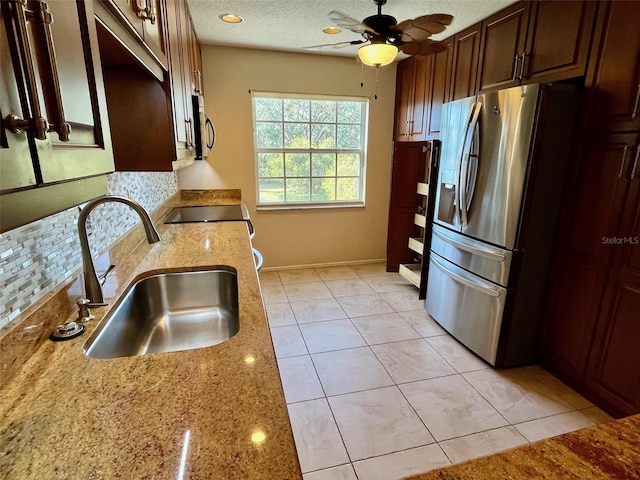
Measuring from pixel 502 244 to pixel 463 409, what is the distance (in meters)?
1.03

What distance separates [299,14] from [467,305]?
2.54 metres

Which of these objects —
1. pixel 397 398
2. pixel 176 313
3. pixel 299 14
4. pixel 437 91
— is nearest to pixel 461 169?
pixel 437 91

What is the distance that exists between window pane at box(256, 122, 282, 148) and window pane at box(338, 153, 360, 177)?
76 centimetres

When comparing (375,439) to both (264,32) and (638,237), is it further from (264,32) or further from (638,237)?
(264,32)

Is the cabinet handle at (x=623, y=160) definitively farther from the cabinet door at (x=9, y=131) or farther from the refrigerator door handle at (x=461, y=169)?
the cabinet door at (x=9, y=131)

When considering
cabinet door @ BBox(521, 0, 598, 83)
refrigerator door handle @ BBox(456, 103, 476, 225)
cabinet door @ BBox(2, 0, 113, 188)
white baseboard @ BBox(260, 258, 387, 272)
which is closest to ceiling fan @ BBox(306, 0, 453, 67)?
refrigerator door handle @ BBox(456, 103, 476, 225)

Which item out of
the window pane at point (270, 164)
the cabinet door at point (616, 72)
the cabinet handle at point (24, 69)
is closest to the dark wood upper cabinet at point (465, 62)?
the cabinet door at point (616, 72)

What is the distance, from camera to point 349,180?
411 centimetres

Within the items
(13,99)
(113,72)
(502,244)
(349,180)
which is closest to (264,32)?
(349,180)

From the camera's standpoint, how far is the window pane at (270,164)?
3789 mm

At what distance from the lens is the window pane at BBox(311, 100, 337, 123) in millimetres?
3811

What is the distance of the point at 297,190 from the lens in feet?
13.0

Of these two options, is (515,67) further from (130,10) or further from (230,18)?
(130,10)

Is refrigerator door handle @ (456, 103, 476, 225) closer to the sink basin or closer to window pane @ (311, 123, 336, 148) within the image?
the sink basin
